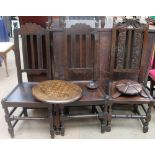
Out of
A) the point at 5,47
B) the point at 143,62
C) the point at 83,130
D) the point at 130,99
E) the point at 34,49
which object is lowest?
the point at 83,130

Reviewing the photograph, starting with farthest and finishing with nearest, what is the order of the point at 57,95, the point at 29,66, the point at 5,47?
the point at 5,47 → the point at 29,66 → the point at 57,95

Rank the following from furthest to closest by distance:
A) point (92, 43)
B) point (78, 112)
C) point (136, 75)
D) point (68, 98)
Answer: point (78, 112) < point (136, 75) < point (92, 43) < point (68, 98)

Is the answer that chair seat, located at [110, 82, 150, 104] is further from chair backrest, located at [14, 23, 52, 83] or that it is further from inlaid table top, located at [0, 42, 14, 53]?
inlaid table top, located at [0, 42, 14, 53]

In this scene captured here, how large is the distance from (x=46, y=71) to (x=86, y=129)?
0.74 meters

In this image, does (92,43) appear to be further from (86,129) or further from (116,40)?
(86,129)

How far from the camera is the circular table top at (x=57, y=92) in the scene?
1.75 metres

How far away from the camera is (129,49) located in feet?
6.77

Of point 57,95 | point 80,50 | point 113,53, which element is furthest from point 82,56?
point 57,95

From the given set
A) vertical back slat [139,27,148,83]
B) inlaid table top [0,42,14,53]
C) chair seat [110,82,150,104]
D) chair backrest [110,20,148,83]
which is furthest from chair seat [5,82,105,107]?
inlaid table top [0,42,14,53]

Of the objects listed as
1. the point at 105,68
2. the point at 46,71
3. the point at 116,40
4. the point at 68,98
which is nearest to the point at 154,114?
the point at 105,68

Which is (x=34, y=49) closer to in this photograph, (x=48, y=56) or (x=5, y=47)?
(x=48, y=56)

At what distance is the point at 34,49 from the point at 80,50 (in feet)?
1.61

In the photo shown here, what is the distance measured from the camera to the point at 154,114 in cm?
242

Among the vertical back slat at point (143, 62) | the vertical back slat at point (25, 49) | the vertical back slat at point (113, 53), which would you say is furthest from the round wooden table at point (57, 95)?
the vertical back slat at point (143, 62)
